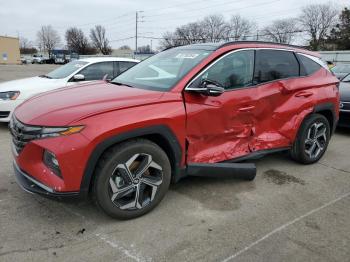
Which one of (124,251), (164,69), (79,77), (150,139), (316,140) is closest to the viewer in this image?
(124,251)

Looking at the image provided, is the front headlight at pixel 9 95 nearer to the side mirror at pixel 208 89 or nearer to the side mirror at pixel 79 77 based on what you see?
the side mirror at pixel 79 77

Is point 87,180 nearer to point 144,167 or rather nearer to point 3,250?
point 144,167

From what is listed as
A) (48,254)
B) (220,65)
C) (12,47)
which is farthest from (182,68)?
(12,47)

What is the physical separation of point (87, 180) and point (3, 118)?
15.2ft

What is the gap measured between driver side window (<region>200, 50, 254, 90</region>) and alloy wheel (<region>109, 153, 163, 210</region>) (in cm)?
111

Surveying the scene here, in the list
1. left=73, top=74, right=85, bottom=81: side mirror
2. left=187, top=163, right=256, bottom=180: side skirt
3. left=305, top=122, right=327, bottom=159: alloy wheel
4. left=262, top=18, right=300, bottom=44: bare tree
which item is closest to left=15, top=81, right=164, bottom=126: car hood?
left=187, top=163, right=256, bottom=180: side skirt

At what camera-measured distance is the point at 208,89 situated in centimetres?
350

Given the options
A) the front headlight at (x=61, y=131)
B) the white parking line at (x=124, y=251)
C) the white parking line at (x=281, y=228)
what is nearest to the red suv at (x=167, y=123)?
the front headlight at (x=61, y=131)

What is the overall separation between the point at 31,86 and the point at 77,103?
14.2 feet

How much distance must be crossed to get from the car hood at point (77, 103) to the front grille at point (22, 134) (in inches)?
1.9

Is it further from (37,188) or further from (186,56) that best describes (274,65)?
(37,188)

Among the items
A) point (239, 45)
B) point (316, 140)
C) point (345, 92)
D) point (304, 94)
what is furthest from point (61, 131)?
point (345, 92)

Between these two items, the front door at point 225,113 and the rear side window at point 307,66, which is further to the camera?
the rear side window at point 307,66

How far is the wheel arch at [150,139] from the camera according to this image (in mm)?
2930
